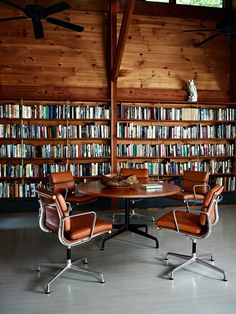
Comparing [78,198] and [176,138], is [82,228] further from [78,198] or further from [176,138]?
[176,138]

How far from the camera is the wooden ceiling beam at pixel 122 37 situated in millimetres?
4975

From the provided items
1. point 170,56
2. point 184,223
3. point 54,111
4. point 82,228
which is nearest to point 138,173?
point 54,111

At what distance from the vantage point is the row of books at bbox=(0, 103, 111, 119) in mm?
5969

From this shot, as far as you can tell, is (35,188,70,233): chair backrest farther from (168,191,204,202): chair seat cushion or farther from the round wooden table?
(168,191,204,202): chair seat cushion

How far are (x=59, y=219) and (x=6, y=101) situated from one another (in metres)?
3.73

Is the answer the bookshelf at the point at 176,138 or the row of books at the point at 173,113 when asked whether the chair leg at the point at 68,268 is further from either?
the row of books at the point at 173,113

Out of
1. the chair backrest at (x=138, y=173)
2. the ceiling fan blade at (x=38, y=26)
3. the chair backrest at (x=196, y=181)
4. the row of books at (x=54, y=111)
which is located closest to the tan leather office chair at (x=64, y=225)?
the chair backrest at (x=138, y=173)

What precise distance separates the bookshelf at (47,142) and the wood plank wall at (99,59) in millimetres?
331

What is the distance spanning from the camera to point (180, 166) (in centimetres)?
667

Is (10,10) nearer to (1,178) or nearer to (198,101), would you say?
(1,178)

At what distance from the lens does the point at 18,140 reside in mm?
6188

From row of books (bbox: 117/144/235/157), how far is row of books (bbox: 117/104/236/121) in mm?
531

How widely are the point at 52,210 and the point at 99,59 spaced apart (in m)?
4.10

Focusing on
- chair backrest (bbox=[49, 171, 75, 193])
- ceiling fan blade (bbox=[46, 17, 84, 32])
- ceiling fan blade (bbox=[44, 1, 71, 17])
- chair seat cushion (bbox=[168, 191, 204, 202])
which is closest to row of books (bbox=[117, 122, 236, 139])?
chair backrest (bbox=[49, 171, 75, 193])
